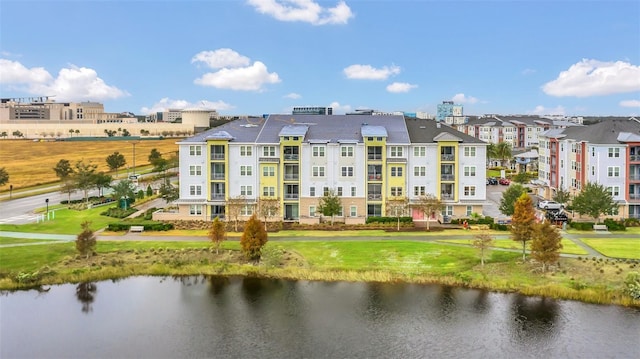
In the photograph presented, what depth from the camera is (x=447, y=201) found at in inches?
2357

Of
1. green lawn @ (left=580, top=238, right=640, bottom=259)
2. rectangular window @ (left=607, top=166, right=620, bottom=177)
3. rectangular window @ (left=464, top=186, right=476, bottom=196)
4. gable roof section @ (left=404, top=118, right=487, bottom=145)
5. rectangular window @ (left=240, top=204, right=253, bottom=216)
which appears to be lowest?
green lawn @ (left=580, top=238, right=640, bottom=259)


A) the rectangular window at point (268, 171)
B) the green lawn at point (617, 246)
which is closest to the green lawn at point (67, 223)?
the rectangular window at point (268, 171)

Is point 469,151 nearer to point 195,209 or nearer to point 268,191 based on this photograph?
point 268,191

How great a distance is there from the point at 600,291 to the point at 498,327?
28.3 ft

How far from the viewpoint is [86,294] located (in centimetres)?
3812

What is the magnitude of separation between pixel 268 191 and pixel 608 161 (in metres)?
35.6

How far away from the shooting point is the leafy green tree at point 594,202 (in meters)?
54.9

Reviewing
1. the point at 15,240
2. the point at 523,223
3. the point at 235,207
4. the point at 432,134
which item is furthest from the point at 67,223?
the point at 523,223

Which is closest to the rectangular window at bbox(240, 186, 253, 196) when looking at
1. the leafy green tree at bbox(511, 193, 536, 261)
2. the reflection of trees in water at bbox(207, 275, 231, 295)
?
the reflection of trees in water at bbox(207, 275, 231, 295)

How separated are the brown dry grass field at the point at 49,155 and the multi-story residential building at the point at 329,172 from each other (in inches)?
1878

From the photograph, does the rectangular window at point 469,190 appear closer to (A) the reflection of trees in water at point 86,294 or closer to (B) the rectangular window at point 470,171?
(B) the rectangular window at point 470,171

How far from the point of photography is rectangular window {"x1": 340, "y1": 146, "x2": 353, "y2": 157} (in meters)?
60.4

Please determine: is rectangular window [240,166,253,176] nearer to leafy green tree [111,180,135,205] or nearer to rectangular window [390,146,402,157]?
rectangular window [390,146,402,157]

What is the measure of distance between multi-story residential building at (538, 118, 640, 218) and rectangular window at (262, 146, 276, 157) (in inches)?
1324
